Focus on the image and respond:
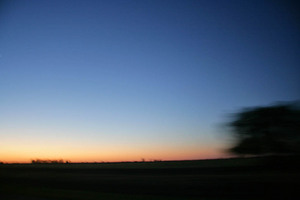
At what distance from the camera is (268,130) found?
72.8 ft

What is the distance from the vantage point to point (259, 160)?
2433 centimetres

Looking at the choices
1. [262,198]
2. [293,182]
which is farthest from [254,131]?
[262,198]

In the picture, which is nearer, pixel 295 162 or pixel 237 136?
pixel 295 162

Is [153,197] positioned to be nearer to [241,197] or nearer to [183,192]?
[183,192]

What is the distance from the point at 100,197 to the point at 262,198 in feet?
24.5

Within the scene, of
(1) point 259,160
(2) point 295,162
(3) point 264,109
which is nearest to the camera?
(2) point 295,162

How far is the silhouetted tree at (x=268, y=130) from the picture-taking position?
21.5 metres

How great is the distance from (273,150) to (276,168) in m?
1.57

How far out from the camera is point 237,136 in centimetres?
2378

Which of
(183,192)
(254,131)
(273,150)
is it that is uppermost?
(254,131)

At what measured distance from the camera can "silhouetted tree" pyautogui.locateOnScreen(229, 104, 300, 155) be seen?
70.7ft

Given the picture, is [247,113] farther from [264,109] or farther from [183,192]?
[183,192]

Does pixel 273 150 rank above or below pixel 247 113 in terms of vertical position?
below

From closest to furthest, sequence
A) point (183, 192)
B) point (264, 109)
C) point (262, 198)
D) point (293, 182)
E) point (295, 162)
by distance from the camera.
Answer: point (262, 198) → point (183, 192) → point (293, 182) → point (295, 162) → point (264, 109)
